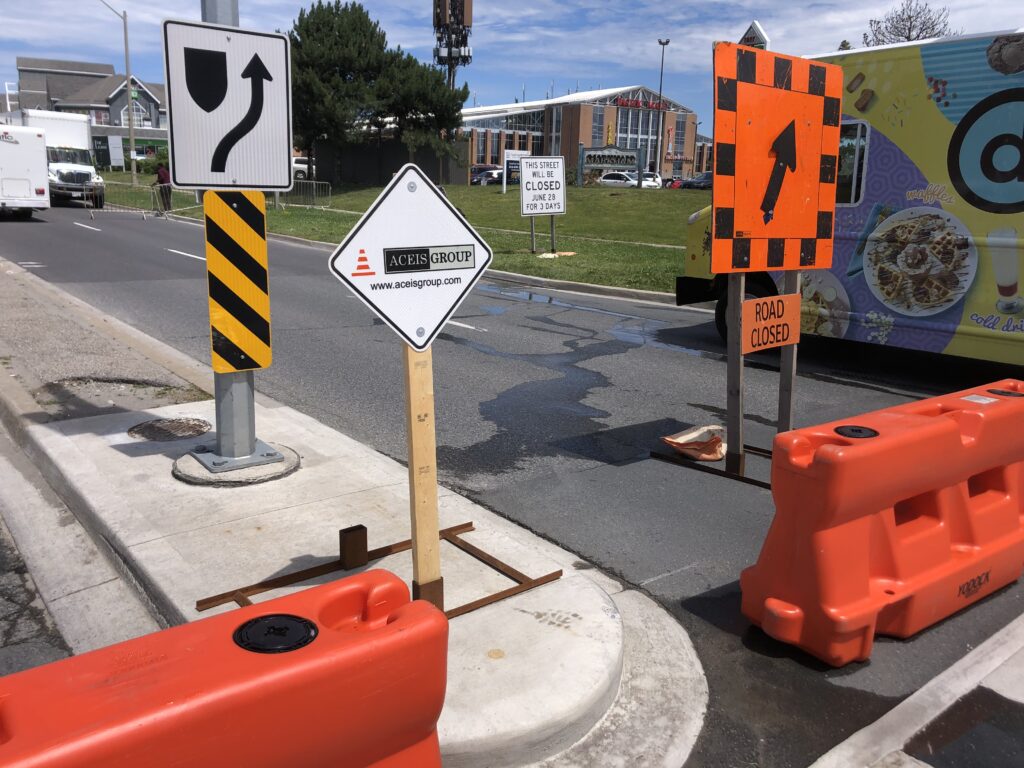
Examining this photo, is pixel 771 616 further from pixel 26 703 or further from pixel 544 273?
pixel 544 273

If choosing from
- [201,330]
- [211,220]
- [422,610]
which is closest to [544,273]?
[201,330]

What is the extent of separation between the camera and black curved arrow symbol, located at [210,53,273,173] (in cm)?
475

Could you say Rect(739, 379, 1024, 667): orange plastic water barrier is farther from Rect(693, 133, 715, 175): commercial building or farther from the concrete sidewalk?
Rect(693, 133, 715, 175): commercial building

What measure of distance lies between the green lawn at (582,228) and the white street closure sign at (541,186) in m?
1.11

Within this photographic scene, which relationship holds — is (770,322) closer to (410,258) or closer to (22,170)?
(410,258)

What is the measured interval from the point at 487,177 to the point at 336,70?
14.2 meters

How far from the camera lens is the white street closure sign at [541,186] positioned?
58.7ft

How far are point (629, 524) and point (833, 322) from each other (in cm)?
518

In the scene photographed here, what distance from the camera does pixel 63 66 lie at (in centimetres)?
11219

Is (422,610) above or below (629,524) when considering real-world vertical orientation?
above

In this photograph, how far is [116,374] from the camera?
7.73 meters

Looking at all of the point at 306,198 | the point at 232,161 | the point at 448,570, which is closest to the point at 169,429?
the point at 232,161

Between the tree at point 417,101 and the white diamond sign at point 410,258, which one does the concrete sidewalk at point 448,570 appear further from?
the tree at point 417,101

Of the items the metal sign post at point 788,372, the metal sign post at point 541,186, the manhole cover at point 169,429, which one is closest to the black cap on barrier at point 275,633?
the manhole cover at point 169,429
